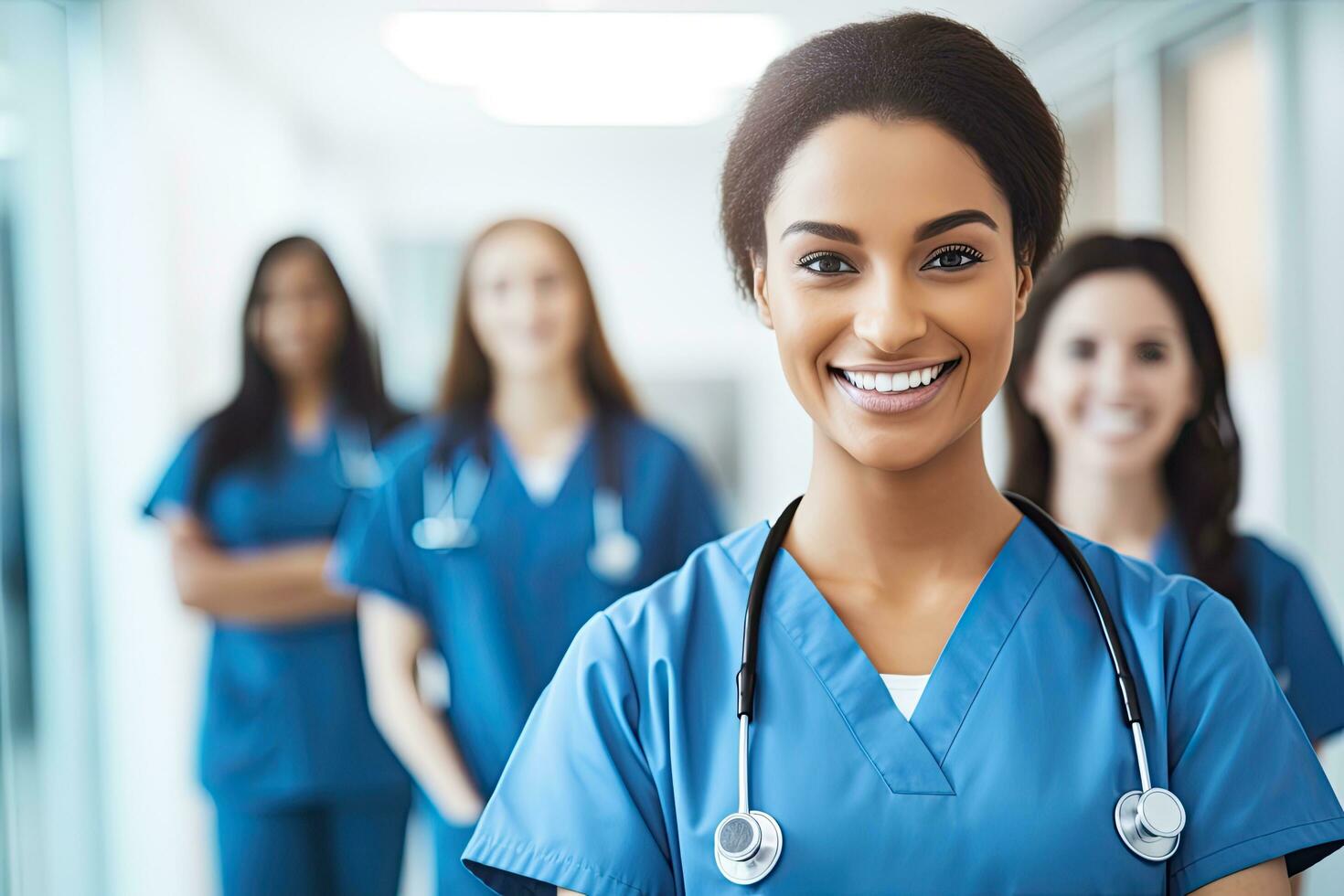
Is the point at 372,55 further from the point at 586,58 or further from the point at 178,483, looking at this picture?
the point at 178,483

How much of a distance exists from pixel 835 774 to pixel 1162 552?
90 centimetres

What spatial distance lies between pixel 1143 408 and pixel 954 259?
83 centimetres

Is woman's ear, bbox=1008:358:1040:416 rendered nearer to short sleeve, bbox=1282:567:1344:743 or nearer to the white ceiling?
short sleeve, bbox=1282:567:1344:743

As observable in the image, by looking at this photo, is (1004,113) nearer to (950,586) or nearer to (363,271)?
(950,586)

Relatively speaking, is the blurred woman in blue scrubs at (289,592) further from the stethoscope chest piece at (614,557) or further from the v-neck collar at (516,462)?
the stethoscope chest piece at (614,557)

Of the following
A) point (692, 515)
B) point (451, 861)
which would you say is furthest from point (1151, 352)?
point (451, 861)

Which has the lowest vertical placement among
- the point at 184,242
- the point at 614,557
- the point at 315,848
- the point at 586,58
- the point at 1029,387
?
the point at 315,848

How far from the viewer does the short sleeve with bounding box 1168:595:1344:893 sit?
67 centimetres

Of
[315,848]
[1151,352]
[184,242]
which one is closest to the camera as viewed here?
[1151,352]

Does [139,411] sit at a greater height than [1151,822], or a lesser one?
greater

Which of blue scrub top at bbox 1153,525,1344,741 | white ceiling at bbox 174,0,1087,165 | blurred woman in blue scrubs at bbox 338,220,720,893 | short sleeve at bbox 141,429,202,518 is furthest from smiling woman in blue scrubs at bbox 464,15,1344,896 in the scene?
white ceiling at bbox 174,0,1087,165

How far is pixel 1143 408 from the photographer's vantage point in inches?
55.0

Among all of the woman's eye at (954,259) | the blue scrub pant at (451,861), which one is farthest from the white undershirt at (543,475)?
the woman's eye at (954,259)

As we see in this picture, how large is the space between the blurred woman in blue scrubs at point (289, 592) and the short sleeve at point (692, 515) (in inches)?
22.5
